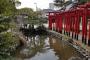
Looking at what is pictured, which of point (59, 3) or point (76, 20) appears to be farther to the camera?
point (59, 3)

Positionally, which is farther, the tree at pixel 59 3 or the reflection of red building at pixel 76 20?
the tree at pixel 59 3

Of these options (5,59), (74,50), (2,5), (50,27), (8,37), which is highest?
(2,5)

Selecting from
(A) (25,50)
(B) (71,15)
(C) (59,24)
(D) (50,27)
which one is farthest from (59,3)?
(A) (25,50)

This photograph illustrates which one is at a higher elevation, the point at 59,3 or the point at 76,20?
the point at 76,20

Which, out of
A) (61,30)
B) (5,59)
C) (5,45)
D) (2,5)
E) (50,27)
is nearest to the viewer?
(5,59)

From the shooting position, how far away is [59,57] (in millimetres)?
18344

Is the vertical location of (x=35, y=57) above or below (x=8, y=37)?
below

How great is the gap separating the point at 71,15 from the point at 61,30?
8282mm

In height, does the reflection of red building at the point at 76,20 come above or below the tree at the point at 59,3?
above

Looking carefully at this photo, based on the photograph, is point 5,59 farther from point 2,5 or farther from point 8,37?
point 2,5

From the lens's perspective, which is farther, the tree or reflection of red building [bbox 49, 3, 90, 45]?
the tree

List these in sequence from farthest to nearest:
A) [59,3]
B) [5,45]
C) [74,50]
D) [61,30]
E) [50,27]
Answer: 1. [59,3]
2. [50,27]
3. [61,30]
4. [74,50]
5. [5,45]

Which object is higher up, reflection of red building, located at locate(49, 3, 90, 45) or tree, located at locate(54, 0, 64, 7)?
reflection of red building, located at locate(49, 3, 90, 45)

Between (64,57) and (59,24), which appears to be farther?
(59,24)
